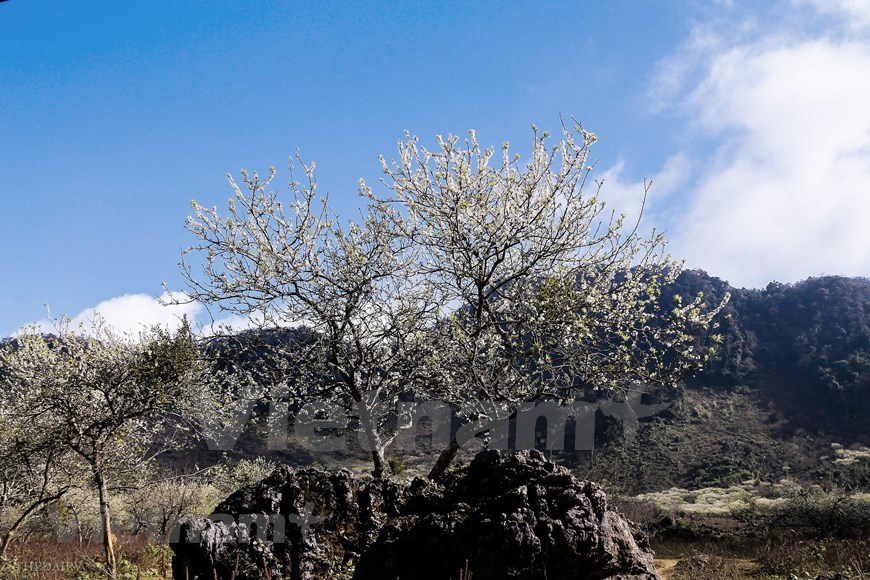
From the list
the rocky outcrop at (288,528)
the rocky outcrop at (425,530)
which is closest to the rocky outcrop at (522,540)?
the rocky outcrop at (425,530)

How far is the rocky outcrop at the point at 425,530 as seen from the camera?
230 inches

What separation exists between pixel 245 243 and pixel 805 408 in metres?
91.6

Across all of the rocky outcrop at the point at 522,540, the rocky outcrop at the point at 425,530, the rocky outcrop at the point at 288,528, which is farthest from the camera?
the rocky outcrop at the point at 288,528

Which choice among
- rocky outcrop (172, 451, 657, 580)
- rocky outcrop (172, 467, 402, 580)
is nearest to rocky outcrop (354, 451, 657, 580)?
rocky outcrop (172, 451, 657, 580)

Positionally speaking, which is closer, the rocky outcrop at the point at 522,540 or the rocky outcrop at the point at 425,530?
the rocky outcrop at the point at 522,540

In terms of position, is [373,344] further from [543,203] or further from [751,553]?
[751,553]

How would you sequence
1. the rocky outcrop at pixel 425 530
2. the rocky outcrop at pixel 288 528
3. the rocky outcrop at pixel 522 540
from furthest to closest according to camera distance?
the rocky outcrop at pixel 288 528
the rocky outcrop at pixel 425 530
the rocky outcrop at pixel 522 540

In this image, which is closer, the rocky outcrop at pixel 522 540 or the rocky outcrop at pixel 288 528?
the rocky outcrop at pixel 522 540

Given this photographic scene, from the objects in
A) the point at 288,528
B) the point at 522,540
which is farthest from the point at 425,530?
the point at 288,528

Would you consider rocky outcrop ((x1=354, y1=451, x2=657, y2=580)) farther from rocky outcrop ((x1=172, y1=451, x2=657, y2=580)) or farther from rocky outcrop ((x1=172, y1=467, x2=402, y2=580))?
rocky outcrop ((x1=172, y1=467, x2=402, y2=580))

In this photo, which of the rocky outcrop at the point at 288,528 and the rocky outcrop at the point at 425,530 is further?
the rocky outcrop at the point at 288,528

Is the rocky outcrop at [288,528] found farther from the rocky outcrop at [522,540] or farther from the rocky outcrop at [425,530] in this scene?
the rocky outcrop at [522,540]

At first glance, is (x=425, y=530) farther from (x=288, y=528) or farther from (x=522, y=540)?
(x=288, y=528)

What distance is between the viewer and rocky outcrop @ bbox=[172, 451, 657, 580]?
230 inches
